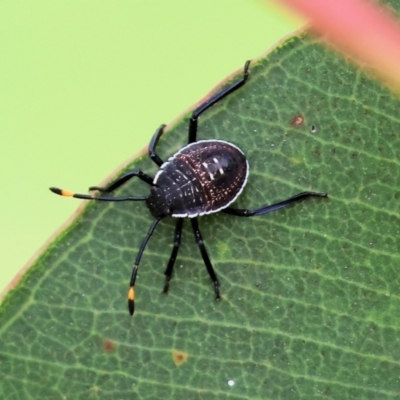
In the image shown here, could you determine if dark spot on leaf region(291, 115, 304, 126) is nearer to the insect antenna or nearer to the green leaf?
the green leaf

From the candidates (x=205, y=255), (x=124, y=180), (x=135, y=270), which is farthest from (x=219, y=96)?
(x=135, y=270)

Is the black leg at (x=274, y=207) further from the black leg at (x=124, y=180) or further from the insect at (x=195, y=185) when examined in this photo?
the black leg at (x=124, y=180)

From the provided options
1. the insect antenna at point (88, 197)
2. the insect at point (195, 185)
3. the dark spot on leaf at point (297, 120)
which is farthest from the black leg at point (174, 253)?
the dark spot on leaf at point (297, 120)

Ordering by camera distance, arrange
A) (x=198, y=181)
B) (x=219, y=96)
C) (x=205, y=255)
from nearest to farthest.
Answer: (x=219, y=96)
(x=205, y=255)
(x=198, y=181)

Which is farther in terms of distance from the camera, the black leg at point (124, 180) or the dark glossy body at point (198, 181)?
the dark glossy body at point (198, 181)

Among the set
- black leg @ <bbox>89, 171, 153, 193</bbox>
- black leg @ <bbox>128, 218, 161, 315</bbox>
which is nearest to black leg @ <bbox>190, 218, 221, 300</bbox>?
black leg @ <bbox>128, 218, 161, 315</bbox>

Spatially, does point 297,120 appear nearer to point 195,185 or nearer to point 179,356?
point 195,185

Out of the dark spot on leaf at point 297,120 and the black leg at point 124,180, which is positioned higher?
the dark spot on leaf at point 297,120

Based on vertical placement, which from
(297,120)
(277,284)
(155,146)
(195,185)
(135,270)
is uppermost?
(297,120)
